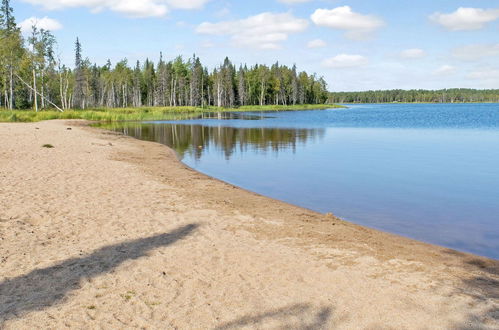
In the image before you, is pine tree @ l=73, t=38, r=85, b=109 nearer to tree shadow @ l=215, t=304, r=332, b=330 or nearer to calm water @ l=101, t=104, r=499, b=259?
calm water @ l=101, t=104, r=499, b=259

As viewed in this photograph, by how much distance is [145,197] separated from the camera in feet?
43.6

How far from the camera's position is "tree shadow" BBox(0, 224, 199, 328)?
19.6 feet

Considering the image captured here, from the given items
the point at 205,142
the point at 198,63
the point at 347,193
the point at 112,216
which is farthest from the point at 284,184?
the point at 198,63

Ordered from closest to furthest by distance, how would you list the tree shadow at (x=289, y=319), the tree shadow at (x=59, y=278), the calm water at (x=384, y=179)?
the tree shadow at (x=289, y=319) → the tree shadow at (x=59, y=278) → the calm water at (x=384, y=179)

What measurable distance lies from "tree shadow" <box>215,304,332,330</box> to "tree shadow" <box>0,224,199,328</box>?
2772 millimetres

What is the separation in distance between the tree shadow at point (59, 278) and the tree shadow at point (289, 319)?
2772 mm

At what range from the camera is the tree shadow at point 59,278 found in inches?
236

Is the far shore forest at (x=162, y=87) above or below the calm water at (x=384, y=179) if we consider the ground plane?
above

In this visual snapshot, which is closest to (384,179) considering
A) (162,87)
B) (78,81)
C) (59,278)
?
(59,278)

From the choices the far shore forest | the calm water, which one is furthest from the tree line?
the calm water

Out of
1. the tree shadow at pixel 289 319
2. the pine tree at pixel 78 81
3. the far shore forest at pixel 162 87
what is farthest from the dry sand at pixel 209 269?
the pine tree at pixel 78 81

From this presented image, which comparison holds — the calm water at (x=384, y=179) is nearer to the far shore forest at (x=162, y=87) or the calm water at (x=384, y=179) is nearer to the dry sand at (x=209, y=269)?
the dry sand at (x=209, y=269)

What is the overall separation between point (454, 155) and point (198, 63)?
10850 cm

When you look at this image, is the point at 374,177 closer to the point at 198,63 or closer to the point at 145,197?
the point at 145,197
